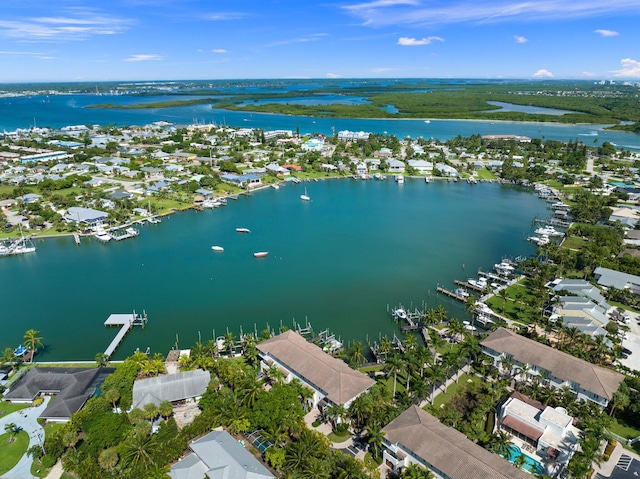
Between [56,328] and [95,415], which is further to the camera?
[56,328]

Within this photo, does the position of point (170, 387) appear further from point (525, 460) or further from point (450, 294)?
point (450, 294)

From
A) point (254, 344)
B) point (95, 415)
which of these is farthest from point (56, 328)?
point (254, 344)

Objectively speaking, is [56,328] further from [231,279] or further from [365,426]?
[365,426]

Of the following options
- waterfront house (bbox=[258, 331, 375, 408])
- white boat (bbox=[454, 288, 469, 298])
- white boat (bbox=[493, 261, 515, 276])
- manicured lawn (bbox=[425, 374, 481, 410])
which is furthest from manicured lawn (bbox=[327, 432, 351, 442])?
white boat (bbox=[493, 261, 515, 276])

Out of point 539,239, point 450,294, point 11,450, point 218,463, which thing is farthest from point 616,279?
point 11,450

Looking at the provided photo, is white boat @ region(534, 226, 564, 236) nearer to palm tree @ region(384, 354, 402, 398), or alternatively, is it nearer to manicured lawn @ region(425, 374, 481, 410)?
manicured lawn @ region(425, 374, 481, 410)

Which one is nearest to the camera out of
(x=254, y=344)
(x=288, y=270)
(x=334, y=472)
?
(x=334, y=472)

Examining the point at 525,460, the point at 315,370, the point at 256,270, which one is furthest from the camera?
the point at 256,270
